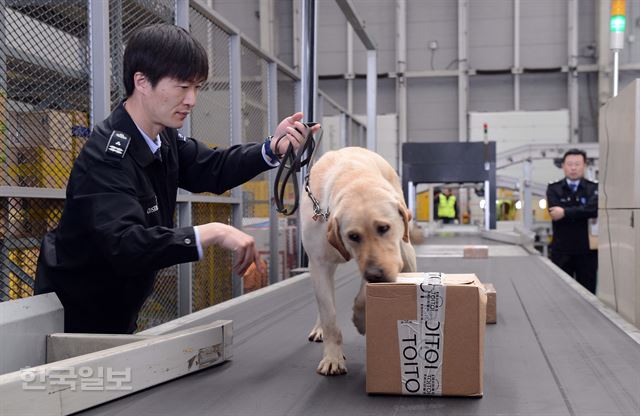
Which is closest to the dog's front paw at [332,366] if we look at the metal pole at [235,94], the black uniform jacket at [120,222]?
the black uniform jacket at [120,222]

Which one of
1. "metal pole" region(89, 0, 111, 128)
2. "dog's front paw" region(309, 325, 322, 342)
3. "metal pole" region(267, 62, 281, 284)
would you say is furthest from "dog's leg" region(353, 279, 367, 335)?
"metal pole" region(267, 62, 281, 284)

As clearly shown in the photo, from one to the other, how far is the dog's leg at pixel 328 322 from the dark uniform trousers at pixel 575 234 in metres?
4.05

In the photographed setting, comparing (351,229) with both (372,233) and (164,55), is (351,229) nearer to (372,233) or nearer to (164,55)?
(372,233)

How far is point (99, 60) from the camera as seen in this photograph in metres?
3.21

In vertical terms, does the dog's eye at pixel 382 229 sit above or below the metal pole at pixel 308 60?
below

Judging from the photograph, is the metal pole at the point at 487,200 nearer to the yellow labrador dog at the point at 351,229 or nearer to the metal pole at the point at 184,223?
the metal pole at the point at 184,223

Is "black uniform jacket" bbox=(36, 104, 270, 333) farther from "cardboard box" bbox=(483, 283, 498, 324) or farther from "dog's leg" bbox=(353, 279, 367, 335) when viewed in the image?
"cardboard box" bbox=(483, 283, 498, 324)

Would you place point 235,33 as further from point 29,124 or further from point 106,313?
point 106,313

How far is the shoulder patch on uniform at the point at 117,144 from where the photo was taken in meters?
1.92

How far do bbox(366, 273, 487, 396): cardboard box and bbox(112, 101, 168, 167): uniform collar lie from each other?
843 millimetres

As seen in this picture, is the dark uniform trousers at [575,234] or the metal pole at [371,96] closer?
the dark uniform trousers at [575,234]

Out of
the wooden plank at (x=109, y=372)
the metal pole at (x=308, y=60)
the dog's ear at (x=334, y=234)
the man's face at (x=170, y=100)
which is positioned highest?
the metal pole at (x=308, y=60)

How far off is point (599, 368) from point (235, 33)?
13.0 feet

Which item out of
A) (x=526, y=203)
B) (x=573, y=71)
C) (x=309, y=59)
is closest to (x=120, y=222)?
(x=309, y=59)
